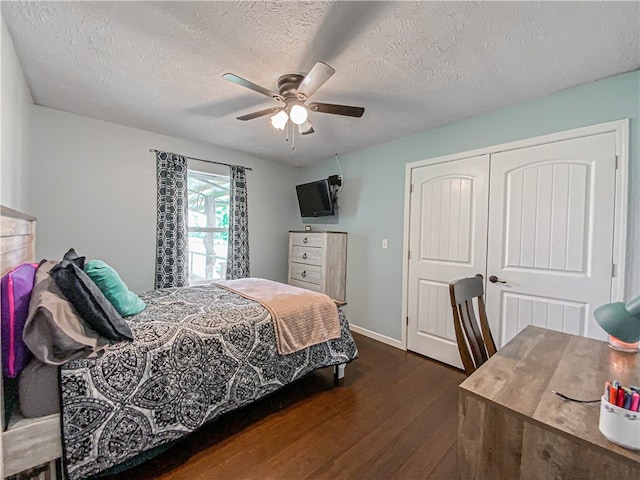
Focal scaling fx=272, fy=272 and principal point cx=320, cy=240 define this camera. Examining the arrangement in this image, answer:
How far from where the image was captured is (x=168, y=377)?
1459 millimetres

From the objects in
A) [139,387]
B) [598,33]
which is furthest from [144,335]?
[598,33]

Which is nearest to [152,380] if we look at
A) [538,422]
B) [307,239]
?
[538,422]

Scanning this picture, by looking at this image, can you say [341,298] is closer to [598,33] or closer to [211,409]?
[211,409]

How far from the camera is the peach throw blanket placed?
1978 mm

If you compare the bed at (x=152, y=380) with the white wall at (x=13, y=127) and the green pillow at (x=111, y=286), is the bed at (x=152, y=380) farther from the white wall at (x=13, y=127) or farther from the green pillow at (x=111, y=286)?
the white wall at (x=13, y=127)

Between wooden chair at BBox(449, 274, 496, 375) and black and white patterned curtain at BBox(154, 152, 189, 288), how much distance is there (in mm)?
2922

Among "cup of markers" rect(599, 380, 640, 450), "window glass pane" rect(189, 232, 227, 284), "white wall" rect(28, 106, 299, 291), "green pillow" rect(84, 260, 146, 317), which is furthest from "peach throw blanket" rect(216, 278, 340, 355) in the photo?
"cup of markers" rect(599, 380, 640, 450)

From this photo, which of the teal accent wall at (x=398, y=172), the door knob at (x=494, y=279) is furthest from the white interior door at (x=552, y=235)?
the teal accent wall at (x=398, y=172)

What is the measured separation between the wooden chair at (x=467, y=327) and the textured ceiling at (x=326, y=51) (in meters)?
1.37

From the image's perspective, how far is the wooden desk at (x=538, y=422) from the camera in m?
0.70

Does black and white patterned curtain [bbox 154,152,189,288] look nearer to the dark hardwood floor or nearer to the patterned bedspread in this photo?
the patterned bedspread

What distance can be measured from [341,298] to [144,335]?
260 centimetres

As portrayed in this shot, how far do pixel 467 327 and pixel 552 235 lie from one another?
53.9 inches

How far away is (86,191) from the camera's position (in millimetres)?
2713
